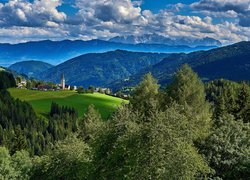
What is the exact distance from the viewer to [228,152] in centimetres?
3809

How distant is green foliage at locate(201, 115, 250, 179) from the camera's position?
121 feet

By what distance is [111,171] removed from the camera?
1304 inches

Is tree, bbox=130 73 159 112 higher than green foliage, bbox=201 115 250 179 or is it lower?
higher

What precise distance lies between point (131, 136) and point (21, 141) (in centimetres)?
9357

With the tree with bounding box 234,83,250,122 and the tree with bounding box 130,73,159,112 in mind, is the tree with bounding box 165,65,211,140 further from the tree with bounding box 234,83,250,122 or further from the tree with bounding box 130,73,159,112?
the tree with bounding box 234,83,250,122

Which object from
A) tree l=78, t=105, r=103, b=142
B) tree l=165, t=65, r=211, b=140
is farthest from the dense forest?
tree l=78, t=105, r=103, b=142

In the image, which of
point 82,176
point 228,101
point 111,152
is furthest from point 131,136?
point 228,101

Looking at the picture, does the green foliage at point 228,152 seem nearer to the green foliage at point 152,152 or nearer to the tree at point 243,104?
the green foliage at point 152,152

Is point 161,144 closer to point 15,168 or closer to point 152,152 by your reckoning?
point 152,152

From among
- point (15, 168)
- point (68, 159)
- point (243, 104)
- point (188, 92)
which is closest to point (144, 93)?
point (188, 92)

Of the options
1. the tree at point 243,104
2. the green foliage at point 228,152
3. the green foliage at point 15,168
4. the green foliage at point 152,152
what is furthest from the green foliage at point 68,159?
the tree at point 243,104

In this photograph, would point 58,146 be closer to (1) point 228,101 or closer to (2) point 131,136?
(2) point 131,136

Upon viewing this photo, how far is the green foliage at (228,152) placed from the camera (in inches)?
1458

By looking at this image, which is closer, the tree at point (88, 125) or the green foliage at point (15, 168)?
the green foliage at point (15, 168)
